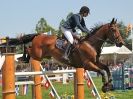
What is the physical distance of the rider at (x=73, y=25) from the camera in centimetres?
983

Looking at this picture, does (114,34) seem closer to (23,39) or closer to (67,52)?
(67,52)

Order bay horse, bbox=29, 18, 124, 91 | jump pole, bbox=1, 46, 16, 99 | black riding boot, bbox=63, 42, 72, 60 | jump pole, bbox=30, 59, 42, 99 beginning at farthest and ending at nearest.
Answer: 1. jump pole, bbox=30, 59, 42, 99
2. black riding boot, bbox=63, 42, 72, 60
3. bay horse, bbox=29, 18, 124, 91
4. jump pole, bbox=1, 46, 16, 99

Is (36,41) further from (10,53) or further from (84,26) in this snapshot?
(10,53)

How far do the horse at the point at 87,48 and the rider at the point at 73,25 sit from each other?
0.63 feet

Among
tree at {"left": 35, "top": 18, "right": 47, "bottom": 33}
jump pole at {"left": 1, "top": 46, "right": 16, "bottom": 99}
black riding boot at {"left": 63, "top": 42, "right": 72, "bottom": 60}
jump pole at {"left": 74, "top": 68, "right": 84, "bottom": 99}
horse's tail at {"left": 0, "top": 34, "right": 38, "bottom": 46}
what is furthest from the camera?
tree at {"left": 35, "top": 18, "right": 47, "bottom": 33}

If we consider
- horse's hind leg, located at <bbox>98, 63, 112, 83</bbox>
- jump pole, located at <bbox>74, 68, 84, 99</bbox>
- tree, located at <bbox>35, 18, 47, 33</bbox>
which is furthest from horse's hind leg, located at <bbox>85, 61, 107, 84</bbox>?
tree, located at <bbox>35, 18, 47, 33</bbox>

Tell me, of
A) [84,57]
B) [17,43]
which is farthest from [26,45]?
[84,57]

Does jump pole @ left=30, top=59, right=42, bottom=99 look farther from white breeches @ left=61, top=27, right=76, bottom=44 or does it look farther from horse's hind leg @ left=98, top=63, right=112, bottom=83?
horse's hind leg @ left=98, top=63, right=112, bottom=83

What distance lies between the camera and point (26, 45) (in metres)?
11.0

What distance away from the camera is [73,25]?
33.3 ft

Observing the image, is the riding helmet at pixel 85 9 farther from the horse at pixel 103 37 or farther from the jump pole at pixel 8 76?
the jump pole at pixel 8 76


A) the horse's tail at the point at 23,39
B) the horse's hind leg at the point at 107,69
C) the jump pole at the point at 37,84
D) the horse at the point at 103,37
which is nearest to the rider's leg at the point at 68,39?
the horse at the point at 103,37

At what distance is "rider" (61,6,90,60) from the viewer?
9828mm

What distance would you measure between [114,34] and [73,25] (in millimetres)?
1081
